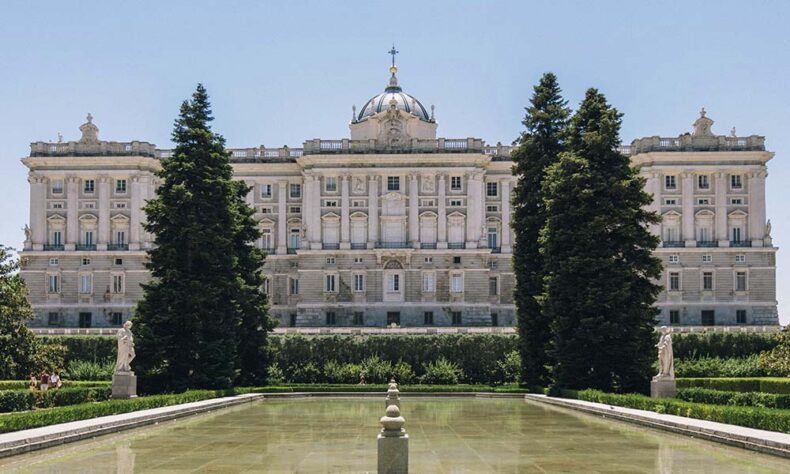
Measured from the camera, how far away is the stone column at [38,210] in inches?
3285

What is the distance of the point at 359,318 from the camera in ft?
265

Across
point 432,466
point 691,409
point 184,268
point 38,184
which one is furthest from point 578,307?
point 38,184

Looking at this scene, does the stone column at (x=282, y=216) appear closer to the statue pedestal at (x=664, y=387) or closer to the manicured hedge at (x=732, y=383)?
the manicured hedge at (x=732, y=383)

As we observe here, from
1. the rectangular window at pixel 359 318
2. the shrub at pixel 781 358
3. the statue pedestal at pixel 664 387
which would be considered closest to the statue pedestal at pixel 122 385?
the statue pedestal at pixel 664 387

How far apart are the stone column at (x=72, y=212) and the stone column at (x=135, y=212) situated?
447 cm

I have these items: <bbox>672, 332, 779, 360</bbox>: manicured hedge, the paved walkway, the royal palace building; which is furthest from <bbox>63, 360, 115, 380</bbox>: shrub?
<bbox>672, 332, 779, 360</bbox>: manicured hedge

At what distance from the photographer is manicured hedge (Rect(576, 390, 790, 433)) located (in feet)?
72.2

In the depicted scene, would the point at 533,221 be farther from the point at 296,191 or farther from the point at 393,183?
the point at 296,191

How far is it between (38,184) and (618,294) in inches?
2340

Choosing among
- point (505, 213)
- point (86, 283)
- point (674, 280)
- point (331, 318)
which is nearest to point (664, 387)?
point (331, 318)

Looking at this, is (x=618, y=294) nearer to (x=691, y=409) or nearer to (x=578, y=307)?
(x=578, y=307)

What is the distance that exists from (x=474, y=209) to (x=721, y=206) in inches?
786

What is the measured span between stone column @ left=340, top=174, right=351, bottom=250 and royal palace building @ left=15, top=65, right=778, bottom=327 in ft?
0.34

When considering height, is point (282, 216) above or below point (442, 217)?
above
